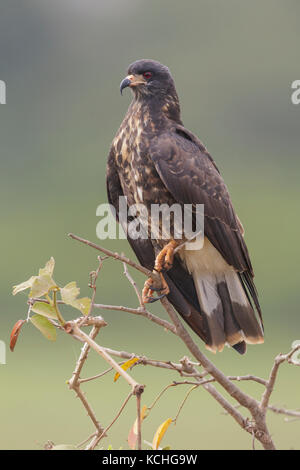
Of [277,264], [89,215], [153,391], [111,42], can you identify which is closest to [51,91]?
[111,42]

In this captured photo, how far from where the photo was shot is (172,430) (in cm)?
1516

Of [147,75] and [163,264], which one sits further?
Result: [147,75]

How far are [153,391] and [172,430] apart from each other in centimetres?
198

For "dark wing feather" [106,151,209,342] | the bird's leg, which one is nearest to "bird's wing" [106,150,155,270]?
"dark wing feather" [106,151,209,342]

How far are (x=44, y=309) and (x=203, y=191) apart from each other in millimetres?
1876

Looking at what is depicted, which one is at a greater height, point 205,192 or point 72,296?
point 205,192

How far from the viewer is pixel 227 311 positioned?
15.8ft

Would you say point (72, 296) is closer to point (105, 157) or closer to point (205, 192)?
point (205, 192)

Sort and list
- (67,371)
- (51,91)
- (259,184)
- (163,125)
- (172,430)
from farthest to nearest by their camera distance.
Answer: (51,91) < (259,184) < (67,371) < (172,430) < (163,125)

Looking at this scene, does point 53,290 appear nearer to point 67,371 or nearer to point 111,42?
point 67,371

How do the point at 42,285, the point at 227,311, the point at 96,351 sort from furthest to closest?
the point at 227,311
the point at 42,285
the point at 96,351

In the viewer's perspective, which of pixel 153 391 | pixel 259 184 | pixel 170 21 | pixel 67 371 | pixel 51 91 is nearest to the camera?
pixel 153 391

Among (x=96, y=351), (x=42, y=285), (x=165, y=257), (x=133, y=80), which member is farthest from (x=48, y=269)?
(x=133, y=80)

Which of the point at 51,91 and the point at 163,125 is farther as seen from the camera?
the point at 51,91
